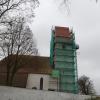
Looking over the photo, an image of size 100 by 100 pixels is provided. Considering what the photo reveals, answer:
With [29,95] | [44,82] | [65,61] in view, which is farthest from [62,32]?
[29,95]

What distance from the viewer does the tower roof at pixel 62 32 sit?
45.9 metres

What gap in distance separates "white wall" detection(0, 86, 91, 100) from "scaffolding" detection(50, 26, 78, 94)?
16005 mm

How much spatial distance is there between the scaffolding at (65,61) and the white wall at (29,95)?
1600cm

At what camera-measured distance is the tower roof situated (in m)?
45.9

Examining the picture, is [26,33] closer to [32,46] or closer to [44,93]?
[32,46]

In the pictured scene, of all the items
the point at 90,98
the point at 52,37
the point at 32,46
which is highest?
the point at 52,37

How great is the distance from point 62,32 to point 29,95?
2473cm

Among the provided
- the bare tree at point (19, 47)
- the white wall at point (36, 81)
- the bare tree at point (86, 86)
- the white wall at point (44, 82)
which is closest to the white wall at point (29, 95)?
the bare tree at point (19, 47)

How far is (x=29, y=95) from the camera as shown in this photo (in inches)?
931

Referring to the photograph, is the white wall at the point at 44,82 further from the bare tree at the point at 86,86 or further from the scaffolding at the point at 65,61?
the bare tree at the point at 86,86

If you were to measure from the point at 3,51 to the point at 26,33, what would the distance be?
3.58m

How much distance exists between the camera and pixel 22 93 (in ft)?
76.8

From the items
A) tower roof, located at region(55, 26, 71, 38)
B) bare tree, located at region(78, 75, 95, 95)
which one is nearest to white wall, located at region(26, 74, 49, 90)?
tower roof, located at region(55, 26, 71, 38)

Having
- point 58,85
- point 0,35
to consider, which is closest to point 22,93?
point 0,35
